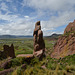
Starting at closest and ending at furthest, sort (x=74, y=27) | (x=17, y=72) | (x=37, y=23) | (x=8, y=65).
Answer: (x=17, y=72), (x=8, y=65), (x=37, y=23), (x=74, y=27)

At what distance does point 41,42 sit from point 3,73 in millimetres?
13355

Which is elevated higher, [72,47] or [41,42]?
[41,42]

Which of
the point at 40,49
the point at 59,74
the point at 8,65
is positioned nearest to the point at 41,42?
the point at 40,49

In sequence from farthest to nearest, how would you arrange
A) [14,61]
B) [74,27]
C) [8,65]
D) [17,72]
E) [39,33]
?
[74,27] < [39,33] < [14,61] < [8,65] < [17,72]

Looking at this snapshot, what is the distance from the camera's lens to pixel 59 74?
653 centimetres

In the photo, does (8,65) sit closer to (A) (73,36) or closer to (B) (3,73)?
(B) (3,73)

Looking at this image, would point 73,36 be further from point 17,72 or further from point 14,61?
point 17,72

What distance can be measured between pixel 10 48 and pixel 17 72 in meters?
17.8

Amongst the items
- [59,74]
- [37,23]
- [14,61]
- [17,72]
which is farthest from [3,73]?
[37,23]

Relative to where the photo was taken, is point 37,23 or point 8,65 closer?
point 8,65

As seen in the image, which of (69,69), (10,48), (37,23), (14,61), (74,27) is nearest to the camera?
(69,69)

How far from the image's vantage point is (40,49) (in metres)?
18.5

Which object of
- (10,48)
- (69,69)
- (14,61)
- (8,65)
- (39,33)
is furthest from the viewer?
(10,48)

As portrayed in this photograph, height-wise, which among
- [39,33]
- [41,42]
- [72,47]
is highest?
[39,33]
